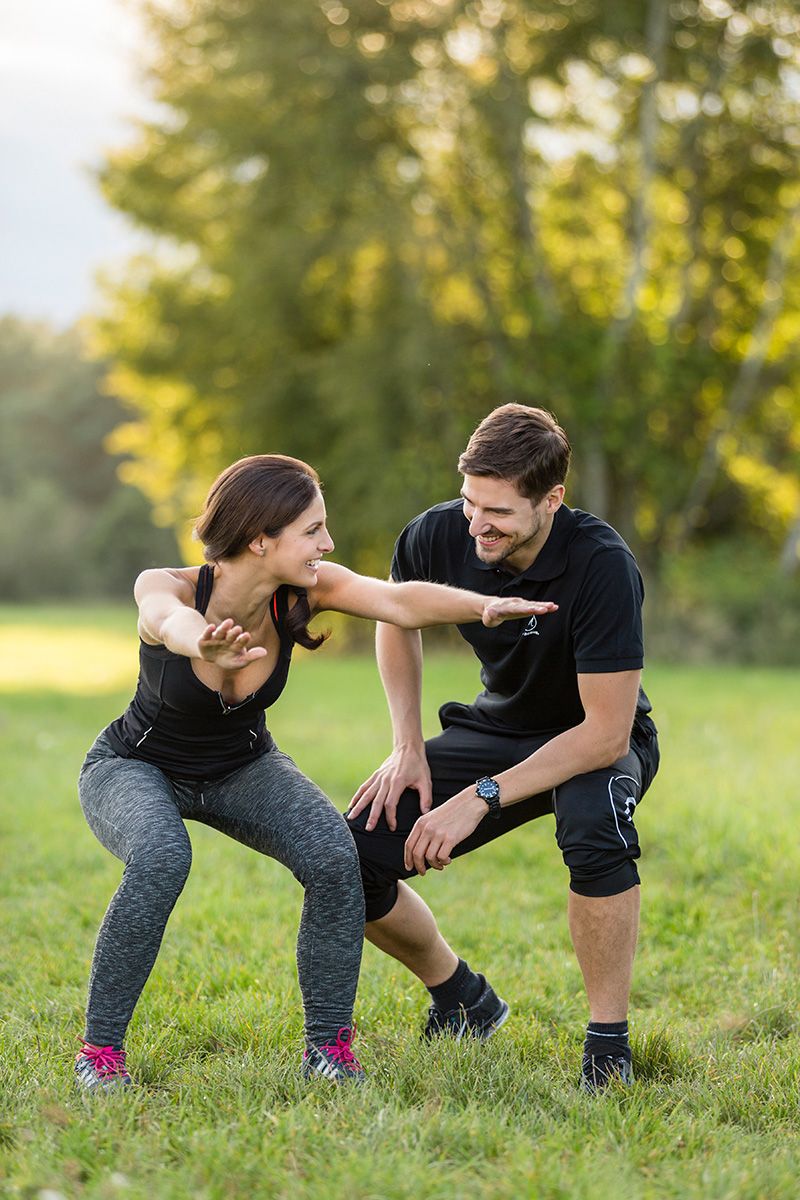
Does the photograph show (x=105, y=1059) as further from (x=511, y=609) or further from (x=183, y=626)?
(x=511, y=609)

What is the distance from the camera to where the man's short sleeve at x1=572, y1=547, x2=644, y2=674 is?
4.16m

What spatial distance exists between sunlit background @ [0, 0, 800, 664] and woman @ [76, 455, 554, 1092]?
1756 cm

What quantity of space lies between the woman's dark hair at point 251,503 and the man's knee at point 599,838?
1.24 meters

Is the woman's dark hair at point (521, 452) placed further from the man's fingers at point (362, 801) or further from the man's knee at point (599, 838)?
the man's fingers at point (362, 801)


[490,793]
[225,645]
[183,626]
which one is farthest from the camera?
[490,793]

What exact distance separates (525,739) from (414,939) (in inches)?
29.9

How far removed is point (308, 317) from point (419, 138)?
15.9 ft

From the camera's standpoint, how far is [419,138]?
23.4m

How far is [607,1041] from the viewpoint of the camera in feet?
13.3

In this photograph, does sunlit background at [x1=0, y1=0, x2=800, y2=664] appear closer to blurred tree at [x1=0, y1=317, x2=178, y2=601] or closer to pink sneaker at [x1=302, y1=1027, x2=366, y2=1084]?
pink sneaker at [x1=302, y1=1027, x2=366, y2=1084]

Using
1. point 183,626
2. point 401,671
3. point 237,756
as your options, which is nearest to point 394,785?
point 401,671

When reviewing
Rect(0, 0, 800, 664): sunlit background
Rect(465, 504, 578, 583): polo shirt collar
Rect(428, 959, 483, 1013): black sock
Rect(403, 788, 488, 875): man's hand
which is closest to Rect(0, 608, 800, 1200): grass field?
Rect(428, 959, 483, 1013): black sock

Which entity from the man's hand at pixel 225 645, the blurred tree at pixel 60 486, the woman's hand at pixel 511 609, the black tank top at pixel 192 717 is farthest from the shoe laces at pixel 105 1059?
the blurred tree at pixel 60 486

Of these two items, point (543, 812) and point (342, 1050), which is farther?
point (543, 812)
